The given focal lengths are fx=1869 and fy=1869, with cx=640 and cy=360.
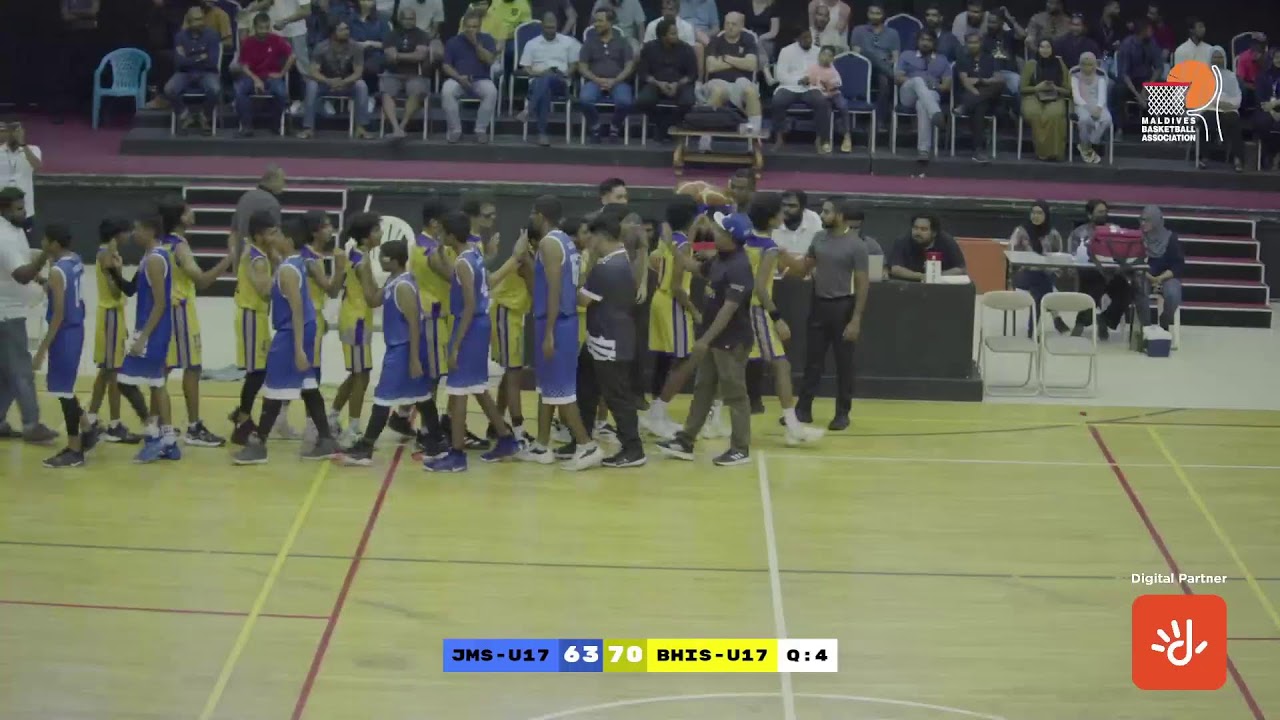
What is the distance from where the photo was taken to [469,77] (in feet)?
69.1

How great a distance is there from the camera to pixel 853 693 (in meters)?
9.02

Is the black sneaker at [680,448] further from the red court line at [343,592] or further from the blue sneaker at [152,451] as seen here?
the blue sneaker at [152,451]

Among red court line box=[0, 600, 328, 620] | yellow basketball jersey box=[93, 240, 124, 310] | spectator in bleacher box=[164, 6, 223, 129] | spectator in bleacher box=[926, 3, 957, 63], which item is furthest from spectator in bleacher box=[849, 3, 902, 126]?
red court line box=[0, 600, 328, 620]

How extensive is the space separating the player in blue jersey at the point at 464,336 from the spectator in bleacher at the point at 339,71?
8.99m

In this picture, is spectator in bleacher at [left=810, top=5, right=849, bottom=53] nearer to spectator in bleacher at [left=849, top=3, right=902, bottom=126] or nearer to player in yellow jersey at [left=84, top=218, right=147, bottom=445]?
spectator in bleacher at [left=849, top=3, right=902, bottom=126]

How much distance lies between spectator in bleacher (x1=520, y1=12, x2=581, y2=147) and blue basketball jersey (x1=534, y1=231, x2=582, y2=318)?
879cm

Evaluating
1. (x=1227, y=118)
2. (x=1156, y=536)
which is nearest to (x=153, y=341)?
(x=1156, y=536)

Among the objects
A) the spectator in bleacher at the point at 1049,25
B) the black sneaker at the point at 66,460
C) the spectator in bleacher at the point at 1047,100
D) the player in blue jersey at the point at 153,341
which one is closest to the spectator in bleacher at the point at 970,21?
the spectator in bleacher at the point at 1049,25

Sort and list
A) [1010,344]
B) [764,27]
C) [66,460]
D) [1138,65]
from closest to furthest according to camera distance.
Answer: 1. [66,460]
2. [1010,344]
3. [1138,65]
4. [764,27]

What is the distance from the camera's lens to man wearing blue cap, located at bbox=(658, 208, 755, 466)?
12445 mm

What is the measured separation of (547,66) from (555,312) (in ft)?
30.6

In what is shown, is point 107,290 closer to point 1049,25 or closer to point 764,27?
point 764,27

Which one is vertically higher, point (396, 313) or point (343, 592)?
point (396, 313)

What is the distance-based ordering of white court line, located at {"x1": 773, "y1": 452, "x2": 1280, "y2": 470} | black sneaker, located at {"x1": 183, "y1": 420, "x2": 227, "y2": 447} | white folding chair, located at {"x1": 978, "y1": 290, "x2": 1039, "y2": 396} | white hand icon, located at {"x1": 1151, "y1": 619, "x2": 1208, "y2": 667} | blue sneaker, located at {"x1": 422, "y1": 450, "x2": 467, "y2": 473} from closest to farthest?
1. white hand icon, located at {"x1": 1151, "y1": 619, "x2": 1208, "y2": 667}
2. blue sneaker, located at {"x1": 422, "y1": 450, "x2": 467, "y2": 473}
3. black sneaker, located at {"x1": 183, "y1": 420, "x2": 227, "y2": 447}
4. white court line, located at {"x1": 773, "y1": 452, "x2": 1280, "y2": 470}
5. white folding chair, located at {"x1": 978, "y1": 290, "x2": 1039, "y2": 396}
